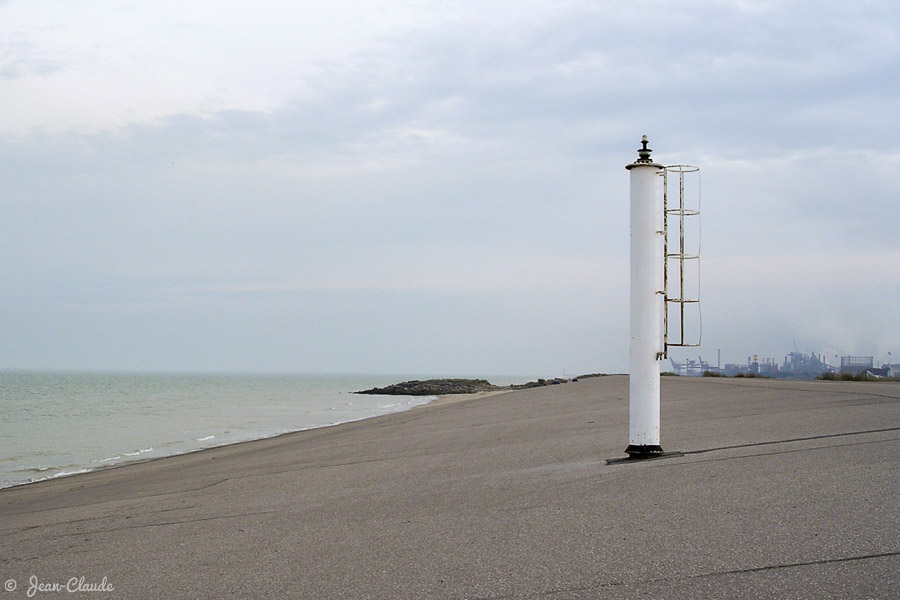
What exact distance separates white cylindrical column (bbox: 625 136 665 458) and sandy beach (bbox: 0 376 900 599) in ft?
1.91

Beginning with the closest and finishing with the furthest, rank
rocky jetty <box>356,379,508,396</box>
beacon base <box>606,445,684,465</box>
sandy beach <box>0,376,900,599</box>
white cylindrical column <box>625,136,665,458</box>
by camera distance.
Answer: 1. sandy beach <box>0,376,900,599</box>
2. beacon base <box>606,445,684,465</box>
3. white cylindrical column <box>625,136,665,458</box>
4. rocky jetty <box>356,379,508,396</box>

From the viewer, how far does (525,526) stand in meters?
6.18

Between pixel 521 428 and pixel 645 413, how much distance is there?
20.0 feet

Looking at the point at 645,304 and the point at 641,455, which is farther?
the point at 645,304

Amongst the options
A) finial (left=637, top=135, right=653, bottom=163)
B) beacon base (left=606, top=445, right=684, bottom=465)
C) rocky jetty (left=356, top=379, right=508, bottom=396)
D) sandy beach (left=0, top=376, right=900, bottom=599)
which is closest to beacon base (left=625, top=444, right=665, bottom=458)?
beacon base (left=606, top=445, right=684, bottom=465)

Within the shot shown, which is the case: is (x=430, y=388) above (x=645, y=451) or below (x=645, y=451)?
below

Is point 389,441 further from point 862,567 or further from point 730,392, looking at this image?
point 862,567

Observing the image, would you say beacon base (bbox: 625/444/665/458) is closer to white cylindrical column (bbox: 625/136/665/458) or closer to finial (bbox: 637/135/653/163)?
white cylindrical column (bbox: 625/136/665/458)

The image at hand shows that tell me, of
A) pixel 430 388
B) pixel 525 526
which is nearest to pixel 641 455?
pixel 525 526

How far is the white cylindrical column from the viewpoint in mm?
8992

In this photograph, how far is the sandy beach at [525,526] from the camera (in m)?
4.85

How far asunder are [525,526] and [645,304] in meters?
3.82

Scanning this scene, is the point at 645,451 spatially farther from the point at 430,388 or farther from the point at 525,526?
the point at 430,388

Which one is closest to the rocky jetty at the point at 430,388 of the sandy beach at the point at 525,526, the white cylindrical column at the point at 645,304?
the sandy beach at the point at 525,526
